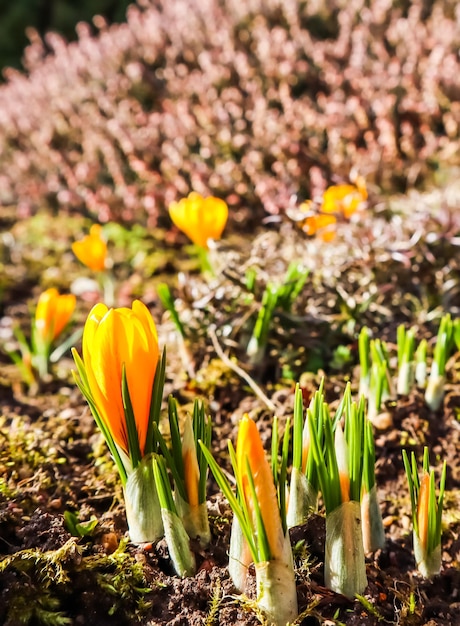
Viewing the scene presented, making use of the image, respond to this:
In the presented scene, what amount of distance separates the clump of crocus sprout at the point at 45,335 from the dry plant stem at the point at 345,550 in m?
1.44

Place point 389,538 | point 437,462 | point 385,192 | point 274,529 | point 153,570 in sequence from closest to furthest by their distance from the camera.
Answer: point 274,529 < point 153,570 < point 389,538 < point 437,462 < point 385,192

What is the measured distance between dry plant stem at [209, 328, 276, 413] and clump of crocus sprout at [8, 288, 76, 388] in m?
0.63

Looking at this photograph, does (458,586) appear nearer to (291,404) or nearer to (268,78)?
(291,404)

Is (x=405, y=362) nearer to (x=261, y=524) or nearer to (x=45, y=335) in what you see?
(x=261, y=524)

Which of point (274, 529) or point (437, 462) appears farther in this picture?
point (437, 462)

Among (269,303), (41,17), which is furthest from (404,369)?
(41,17)

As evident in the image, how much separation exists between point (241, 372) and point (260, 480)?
888 mm

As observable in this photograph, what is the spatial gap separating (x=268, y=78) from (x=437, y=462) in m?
2.97

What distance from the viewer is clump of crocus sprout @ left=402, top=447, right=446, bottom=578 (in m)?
1.26

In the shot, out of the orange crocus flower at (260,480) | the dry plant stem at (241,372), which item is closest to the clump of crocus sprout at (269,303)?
the dry plant stem at (241,372)

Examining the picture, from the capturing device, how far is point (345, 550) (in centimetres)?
124

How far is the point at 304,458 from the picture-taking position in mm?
1378

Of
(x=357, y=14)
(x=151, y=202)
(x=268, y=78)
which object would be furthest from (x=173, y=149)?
(x=357, y=14)

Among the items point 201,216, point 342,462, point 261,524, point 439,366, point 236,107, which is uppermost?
point 236,107
